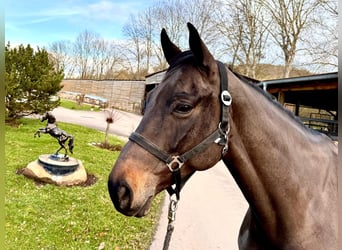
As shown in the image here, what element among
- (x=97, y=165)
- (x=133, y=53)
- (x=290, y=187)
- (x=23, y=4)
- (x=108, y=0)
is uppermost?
(x=133, y=53)

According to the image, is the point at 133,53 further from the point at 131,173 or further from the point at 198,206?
the point at 131,173

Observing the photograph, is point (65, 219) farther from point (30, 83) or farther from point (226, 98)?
point (30, 83)

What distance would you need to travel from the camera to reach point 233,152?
4.21 ft

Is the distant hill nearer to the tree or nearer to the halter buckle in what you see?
the tree

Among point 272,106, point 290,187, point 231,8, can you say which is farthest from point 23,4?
point 231,8

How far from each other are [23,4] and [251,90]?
1610 millimetres

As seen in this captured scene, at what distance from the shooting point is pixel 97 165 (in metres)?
6.91

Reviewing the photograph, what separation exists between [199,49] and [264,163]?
56 cm

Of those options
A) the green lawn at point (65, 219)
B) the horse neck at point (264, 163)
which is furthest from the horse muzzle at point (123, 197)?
the green lawn at point (65, 219)

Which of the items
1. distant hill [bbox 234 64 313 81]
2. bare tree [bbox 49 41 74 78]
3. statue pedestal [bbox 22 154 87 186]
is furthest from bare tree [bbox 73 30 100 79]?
statue pedestal [bbox 22 154 87 186]

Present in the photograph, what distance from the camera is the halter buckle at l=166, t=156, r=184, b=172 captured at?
118cm

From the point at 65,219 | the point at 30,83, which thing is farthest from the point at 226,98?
the point at 30,83

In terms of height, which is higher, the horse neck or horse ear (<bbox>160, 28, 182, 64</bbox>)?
horse ear (<bbox>160, 28, 182, 64</bbox>)

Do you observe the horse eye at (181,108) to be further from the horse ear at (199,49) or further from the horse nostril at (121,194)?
the horse nostril at (121,194)
